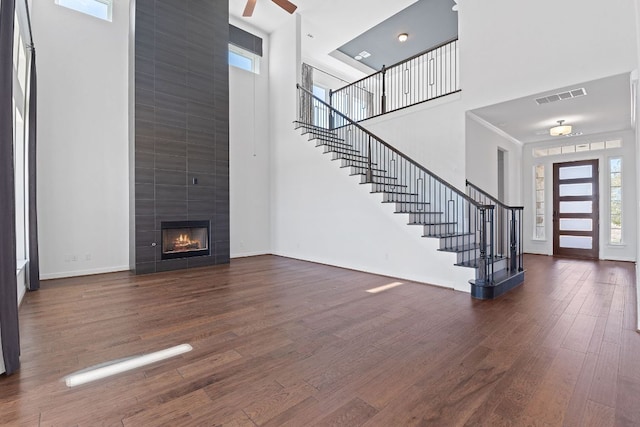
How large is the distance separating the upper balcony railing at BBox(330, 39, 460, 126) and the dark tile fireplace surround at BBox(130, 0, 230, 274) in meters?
3.63

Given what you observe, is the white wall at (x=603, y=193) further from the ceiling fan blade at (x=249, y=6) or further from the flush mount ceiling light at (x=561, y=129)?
the ceiling fan blade at (x=249, y=6)

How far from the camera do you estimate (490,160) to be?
6707mm

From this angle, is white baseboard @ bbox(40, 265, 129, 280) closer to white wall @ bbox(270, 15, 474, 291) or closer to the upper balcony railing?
white wall @ bbox(270, 15, 474, 291)

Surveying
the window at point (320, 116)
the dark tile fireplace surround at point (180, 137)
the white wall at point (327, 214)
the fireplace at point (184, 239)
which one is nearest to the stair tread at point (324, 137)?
the white wall at point (327, 214)

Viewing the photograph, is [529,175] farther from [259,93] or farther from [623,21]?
[259,93]

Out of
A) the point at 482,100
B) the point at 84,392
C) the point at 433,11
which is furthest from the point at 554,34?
the point at 84,392

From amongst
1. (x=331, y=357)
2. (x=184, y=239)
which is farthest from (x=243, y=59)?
(x=331, y=357)

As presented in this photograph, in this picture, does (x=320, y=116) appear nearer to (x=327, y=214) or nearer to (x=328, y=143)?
(x=328, y=143)

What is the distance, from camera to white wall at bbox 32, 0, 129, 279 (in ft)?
16.1

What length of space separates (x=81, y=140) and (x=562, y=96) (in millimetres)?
7998

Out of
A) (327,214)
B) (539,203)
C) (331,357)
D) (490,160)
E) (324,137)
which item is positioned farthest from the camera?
(539,203)

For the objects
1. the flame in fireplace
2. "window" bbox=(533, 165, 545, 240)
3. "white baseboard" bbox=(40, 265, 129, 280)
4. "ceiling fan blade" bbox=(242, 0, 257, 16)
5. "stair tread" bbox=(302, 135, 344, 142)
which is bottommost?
"white baseboard" bbox=(40, 265, 129, 280)

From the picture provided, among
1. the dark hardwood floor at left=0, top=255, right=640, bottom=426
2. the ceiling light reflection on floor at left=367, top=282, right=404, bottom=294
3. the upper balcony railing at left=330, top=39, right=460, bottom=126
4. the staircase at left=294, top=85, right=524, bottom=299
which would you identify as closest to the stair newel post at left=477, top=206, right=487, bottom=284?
the staircase at left=294, top=85, right=524, bottom=299

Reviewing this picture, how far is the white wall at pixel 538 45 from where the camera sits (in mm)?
4262
